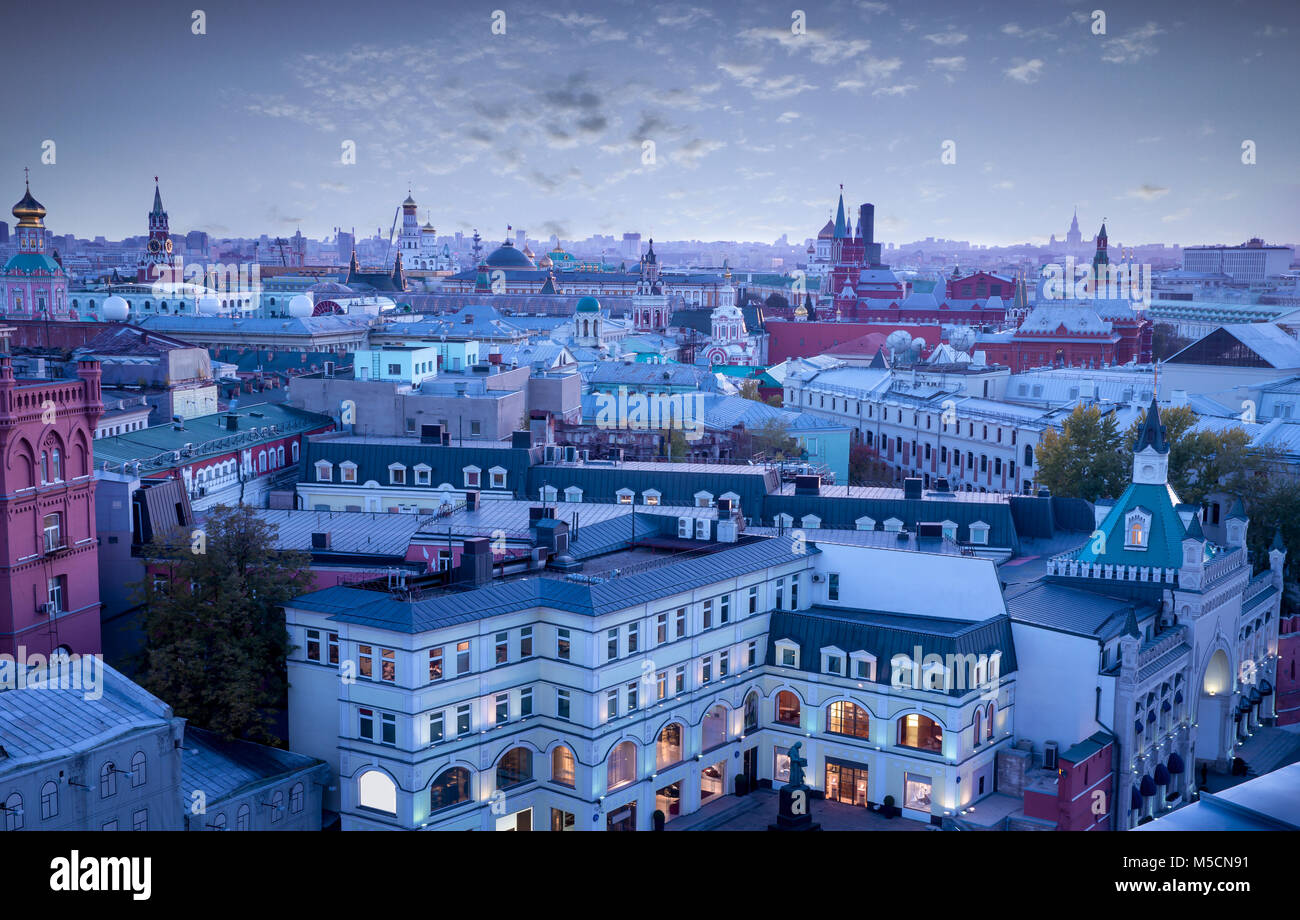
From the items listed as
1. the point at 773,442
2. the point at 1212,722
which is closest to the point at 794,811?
the point at 1212,722

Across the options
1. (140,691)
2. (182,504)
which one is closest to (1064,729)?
(140,691)

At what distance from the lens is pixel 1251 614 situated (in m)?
37.4

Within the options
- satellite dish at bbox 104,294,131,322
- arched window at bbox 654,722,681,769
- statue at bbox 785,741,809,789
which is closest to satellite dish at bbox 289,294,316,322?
satellite dish at bbox 104,294,131,322

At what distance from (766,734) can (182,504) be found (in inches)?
696

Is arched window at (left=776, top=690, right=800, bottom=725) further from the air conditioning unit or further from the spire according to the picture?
the spire

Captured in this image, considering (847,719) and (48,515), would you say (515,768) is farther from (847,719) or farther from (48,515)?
(48,515)

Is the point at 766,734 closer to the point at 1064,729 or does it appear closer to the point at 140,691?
the point at 1064,729

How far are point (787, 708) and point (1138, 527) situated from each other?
10.6 meters

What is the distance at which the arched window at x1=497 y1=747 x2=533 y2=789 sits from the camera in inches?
1072

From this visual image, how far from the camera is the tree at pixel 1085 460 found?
163ft

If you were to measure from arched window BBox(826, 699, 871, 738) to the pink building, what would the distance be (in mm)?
17637

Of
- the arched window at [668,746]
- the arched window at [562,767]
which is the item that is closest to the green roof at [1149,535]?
the arched window at [668,746]

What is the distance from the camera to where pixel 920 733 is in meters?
29.3

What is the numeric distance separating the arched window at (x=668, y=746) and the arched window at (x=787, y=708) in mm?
3354
